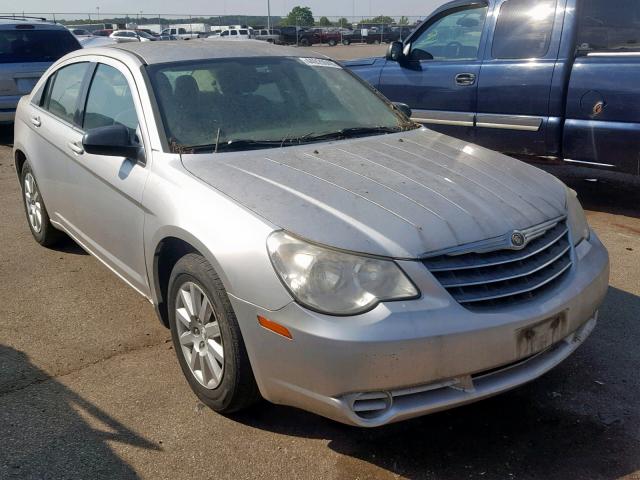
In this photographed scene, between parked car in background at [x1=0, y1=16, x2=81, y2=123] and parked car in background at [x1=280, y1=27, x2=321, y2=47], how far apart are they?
136 feet

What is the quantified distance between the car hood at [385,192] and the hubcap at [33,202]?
2481 mm

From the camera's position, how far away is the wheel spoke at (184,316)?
3303mm

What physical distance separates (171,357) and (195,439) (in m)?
0.83

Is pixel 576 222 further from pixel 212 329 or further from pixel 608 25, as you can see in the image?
pixel 608 25

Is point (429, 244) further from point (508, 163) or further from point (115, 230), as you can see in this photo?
point (115, 230)

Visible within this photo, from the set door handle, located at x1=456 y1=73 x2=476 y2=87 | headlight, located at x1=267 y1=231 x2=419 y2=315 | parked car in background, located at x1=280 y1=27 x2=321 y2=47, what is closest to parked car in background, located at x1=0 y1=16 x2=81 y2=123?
door handle, located at x1=456 y1=73 x2=476 y2=87

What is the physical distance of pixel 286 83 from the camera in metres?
4.21

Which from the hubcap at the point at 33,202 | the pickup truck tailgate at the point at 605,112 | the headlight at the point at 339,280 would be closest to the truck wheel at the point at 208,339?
the headlight at the point at 339,280

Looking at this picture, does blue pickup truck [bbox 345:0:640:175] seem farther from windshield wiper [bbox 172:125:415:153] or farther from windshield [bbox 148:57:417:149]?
windshield wiper [bbox 172:125:415:153]

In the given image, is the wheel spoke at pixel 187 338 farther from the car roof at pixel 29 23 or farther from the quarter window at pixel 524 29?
the car roof at pixel 29 23

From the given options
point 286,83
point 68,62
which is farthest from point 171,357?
point 68,62

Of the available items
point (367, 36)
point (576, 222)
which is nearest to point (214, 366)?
point (576, 222)

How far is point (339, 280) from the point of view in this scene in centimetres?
267

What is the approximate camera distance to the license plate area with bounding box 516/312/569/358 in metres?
2.79
